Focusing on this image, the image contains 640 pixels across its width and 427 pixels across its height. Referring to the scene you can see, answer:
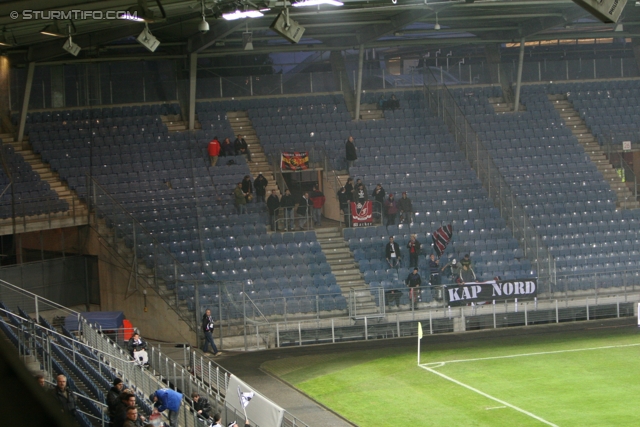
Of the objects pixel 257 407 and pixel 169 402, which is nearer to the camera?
pixel 169 402

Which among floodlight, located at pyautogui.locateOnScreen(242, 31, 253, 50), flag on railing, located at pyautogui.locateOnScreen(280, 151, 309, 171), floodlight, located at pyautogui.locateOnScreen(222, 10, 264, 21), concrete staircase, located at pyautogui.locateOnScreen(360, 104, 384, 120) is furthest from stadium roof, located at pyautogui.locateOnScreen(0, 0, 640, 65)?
flag on railing, located at pyautogui.locateOnScreen(280, 151, 309, 171)

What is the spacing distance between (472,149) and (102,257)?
1335cm

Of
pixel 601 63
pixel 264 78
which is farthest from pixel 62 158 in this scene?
pixel 601 63

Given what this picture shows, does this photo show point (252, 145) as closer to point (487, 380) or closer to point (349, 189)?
point (349, 189)

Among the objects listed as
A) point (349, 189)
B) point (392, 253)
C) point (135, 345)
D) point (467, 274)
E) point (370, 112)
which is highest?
point (370, 112)

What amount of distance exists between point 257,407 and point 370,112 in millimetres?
20044

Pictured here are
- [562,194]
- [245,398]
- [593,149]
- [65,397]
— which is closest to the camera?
[65,397]

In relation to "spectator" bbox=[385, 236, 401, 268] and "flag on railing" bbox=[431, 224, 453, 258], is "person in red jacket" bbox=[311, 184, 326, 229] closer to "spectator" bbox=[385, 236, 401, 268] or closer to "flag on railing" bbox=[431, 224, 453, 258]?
A: "spectator" bbox=[385, 236, 401, 268]

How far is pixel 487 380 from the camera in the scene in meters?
21.0

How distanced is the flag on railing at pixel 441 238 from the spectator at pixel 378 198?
217 cm

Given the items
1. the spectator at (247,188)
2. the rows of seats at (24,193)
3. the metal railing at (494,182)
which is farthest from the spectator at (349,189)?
the rows of seats at (24,193)

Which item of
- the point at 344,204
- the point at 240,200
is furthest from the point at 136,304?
the point at 344,204

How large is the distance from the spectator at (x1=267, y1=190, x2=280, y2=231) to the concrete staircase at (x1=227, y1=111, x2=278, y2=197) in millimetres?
1926

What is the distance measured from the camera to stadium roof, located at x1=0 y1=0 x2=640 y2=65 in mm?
22953
